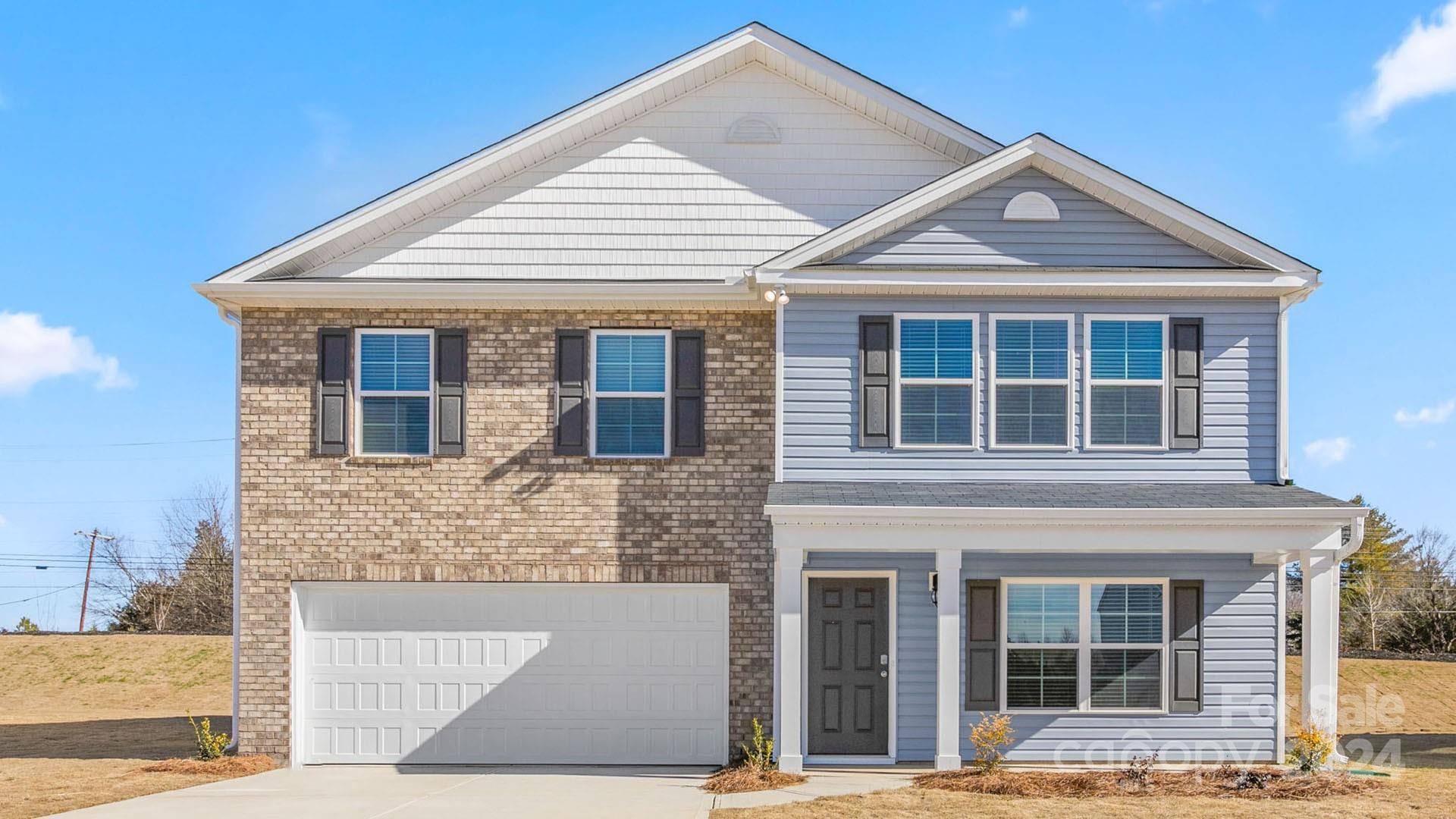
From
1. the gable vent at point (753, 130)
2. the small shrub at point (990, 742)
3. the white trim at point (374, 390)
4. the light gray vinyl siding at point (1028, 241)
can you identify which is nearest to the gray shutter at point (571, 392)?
the white trim at point (374, 390)

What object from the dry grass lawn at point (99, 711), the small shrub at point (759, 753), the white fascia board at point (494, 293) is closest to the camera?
the small shrub at point (759, 753)

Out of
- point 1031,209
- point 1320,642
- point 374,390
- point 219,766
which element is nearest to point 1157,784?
point 1320,642

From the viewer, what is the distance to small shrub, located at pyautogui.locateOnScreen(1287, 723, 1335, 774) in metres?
11.1

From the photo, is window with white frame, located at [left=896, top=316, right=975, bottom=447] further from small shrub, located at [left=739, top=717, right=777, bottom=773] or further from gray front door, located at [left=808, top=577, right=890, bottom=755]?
small shrub, located at [left=739, top=717, right=777, bottom=773]

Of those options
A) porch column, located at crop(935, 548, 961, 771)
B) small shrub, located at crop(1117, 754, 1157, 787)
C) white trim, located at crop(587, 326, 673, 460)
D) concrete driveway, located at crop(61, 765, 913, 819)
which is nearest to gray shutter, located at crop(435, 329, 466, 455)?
white trim, located at crop(587, 326, 673, 460)

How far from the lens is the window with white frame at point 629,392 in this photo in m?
12.9

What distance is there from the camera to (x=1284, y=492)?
38.6 ft

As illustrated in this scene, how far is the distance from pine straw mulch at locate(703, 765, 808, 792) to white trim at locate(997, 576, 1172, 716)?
8.57 feet

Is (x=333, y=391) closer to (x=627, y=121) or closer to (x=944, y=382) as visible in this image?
(x=627, y=121)

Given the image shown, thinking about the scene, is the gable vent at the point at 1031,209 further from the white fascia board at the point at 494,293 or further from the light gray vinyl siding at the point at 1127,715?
the light gray vinyl siding at the point at 1127,715

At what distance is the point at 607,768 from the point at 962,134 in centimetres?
825

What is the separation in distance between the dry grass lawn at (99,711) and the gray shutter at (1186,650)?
1010 cm

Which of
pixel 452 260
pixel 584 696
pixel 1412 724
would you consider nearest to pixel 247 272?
pixel 452 260

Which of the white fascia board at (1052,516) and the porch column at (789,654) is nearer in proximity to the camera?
the white fascia board at (1052,516)
